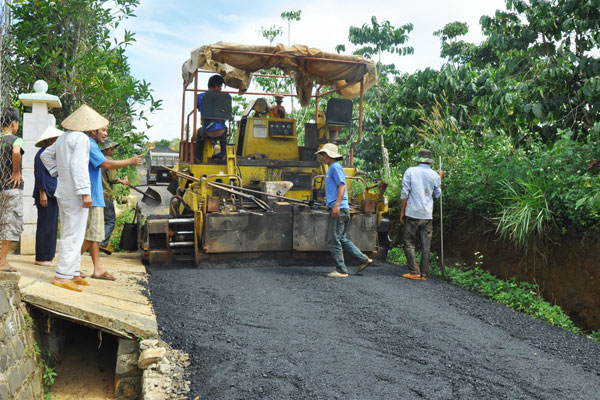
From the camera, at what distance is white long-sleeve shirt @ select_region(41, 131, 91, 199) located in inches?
189

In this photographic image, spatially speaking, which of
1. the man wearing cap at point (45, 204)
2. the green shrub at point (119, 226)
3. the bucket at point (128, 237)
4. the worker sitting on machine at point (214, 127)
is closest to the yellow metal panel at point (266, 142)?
the worker sitting on machine at point (214, 127)

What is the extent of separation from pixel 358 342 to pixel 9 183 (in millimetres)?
3576

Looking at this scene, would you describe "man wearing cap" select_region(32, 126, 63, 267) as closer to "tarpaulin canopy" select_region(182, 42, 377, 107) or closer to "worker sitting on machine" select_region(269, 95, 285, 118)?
"tarpaulin canopy" select_region(182, 42, 377, 107)

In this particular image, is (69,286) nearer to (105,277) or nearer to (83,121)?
(105,277)

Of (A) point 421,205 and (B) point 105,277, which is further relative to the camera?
(A) point 421,205

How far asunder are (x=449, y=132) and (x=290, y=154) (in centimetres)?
327

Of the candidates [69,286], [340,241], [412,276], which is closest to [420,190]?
[412,276]

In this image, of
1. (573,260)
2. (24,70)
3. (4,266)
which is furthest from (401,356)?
(24,70)

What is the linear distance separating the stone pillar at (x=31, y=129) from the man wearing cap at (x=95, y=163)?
6.38 ft

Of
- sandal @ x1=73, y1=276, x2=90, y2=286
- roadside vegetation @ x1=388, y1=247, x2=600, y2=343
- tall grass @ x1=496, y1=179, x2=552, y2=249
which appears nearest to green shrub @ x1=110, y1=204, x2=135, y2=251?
sandal @ x1=73, y1=276, x2=90, y2=286

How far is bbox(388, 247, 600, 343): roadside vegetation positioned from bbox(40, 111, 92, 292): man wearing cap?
4350mm

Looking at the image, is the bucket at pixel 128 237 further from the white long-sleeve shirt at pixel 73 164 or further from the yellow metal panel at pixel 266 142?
the white long-sleeve shirt at pixel 73 164

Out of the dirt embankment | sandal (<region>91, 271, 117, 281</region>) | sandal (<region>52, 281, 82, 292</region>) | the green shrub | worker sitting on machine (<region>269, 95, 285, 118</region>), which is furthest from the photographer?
the green shrub

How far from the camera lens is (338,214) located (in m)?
6.72
